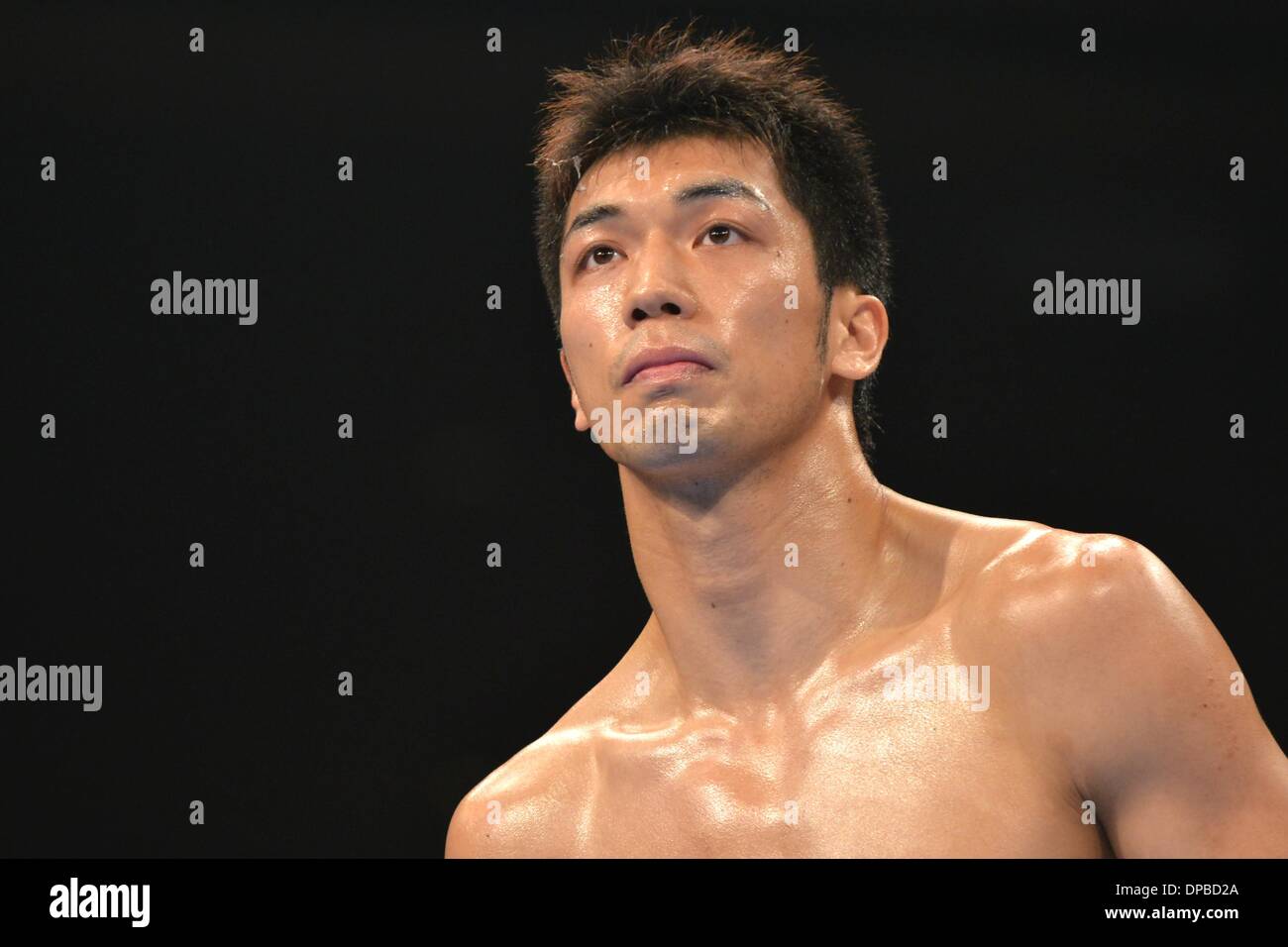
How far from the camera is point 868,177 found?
114 inches

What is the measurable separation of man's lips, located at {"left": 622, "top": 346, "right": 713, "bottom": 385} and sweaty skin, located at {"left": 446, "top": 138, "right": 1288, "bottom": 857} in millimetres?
12

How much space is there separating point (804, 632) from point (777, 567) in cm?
11

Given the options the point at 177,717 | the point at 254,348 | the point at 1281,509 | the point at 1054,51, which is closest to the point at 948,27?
the point at 1054,51

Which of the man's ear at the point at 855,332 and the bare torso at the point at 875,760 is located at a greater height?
the man's ear at the point at 855,332

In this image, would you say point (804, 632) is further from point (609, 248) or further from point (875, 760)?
point (609, 248)

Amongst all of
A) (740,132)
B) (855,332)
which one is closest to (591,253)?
(740,132)

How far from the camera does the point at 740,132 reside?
8.93 ft

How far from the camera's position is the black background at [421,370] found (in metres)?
3.50

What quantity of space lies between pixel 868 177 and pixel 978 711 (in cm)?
99

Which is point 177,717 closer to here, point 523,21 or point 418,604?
point 418,604
